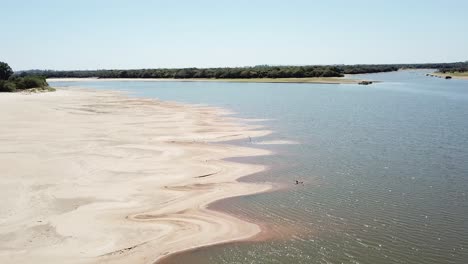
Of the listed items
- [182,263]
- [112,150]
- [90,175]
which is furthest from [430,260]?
[112,150]

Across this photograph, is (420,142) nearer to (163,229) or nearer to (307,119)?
(307,119)

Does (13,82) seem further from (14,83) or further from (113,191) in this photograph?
(113,191)

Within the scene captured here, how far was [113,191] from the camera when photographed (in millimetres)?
18328

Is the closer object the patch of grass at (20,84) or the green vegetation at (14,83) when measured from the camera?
the patch of grass at (20,84)

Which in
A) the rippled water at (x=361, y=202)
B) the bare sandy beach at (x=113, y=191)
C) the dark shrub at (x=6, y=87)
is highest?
the dark shrub at (x=6, y=87)

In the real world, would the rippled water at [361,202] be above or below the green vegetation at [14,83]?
below

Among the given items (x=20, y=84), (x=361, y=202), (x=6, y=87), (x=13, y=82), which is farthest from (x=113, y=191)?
(x=20, y=84)

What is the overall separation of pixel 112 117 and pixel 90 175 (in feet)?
79.0

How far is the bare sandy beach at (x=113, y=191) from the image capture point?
13.1m

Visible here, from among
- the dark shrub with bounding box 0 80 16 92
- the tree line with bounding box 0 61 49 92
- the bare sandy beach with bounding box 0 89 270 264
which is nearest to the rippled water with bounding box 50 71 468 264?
the bare sandy beach with bounding box 0 89 270 264

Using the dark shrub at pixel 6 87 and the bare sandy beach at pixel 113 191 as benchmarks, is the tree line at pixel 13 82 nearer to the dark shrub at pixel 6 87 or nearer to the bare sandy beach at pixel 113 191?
the dark shrub at pixel 6 87

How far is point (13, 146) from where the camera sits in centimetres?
2567

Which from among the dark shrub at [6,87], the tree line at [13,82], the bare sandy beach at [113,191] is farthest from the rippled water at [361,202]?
the tree line at [13,82]

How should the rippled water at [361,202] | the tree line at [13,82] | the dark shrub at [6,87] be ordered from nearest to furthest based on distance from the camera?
the rippled water at [361,202] → the dark shrub at [6,87] → the tree line at [13,82]
